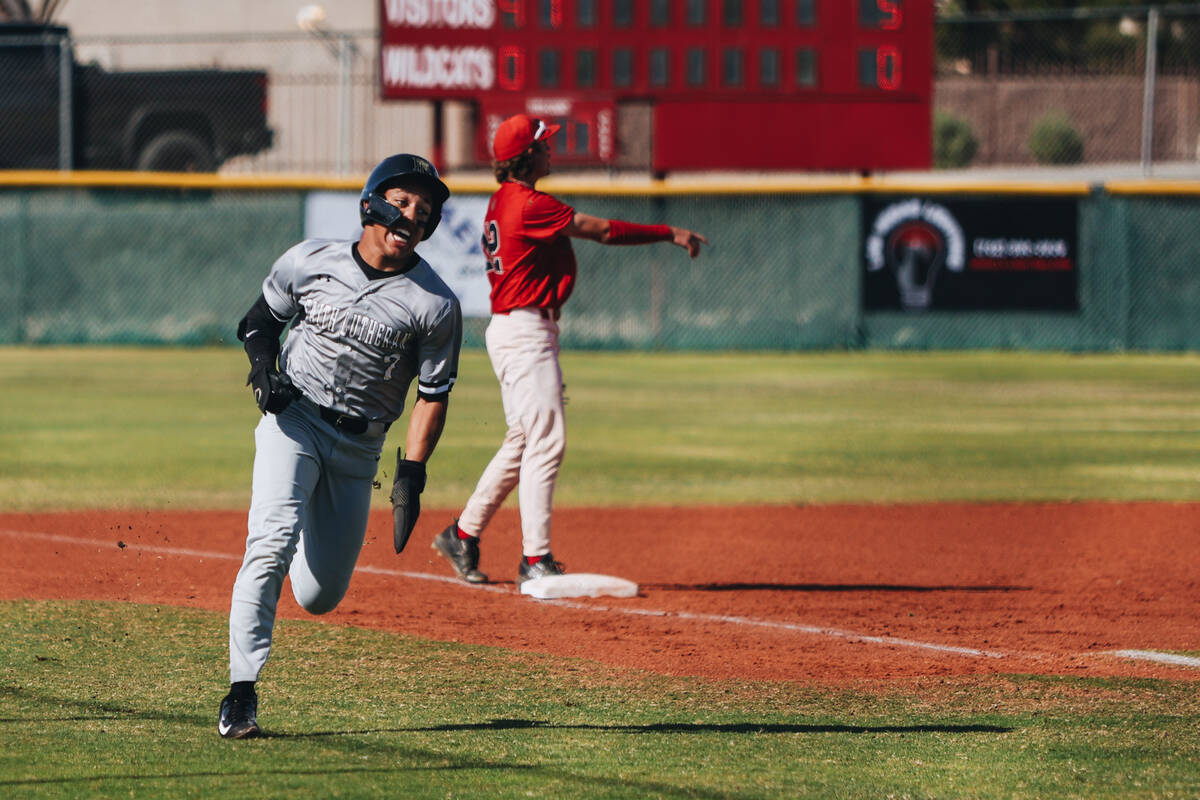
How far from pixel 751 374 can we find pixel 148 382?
660 centimetres

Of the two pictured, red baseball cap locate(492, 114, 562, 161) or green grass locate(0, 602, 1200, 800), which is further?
red baseball cap locate(492, 114, 562, 161)

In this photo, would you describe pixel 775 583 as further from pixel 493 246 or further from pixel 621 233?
pixel 493 246

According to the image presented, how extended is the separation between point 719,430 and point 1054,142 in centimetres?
3088

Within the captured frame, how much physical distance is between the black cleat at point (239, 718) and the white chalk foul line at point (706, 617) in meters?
2.63

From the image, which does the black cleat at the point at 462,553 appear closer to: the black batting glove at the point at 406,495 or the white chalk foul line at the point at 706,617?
the white chalk foul line at the point at 706,617

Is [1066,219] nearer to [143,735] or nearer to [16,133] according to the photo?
[16,133]

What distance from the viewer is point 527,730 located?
5000mm

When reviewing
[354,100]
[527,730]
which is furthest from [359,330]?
[354,100]

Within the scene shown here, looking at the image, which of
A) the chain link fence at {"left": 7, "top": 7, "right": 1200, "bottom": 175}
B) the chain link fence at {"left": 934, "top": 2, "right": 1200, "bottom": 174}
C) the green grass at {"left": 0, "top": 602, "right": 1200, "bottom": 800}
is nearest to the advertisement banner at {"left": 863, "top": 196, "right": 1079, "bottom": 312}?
the chain link fence at {"left": 7, "top": 7, "right": 1200, "bottom": 175}

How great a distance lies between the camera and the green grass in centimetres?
435

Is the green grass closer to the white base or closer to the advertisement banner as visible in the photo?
the white base

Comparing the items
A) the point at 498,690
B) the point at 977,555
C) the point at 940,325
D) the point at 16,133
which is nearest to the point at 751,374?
the point at 940,325

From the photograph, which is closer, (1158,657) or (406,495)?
(406,495)

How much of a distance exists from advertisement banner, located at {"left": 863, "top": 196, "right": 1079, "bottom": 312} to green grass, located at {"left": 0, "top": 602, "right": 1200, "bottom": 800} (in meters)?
15.4
